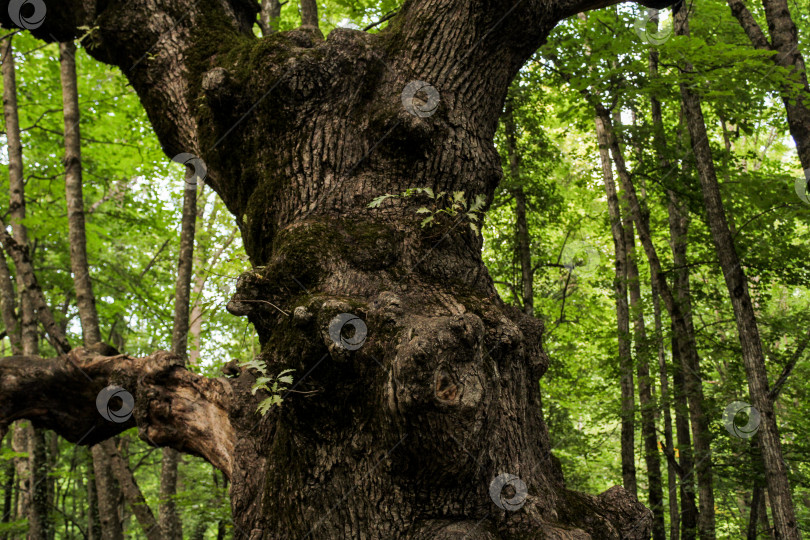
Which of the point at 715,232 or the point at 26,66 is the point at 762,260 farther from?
the point at 26,66

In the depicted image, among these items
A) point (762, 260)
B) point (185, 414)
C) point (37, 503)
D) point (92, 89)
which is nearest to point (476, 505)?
point (185, 414)

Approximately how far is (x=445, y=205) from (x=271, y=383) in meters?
1.34

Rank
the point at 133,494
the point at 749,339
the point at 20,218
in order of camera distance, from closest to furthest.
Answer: the point at 133,494, the point at 749,339, the point at 20,218

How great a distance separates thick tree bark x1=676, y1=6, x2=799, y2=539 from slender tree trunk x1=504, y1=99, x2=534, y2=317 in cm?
304

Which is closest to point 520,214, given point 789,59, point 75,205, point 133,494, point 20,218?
point 789,59

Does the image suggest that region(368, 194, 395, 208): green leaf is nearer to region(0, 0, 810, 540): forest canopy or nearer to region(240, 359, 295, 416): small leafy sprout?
region(0, 0, 810, 540): forest canopy

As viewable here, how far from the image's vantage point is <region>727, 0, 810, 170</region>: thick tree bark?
5.19 m

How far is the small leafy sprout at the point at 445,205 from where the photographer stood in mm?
2982

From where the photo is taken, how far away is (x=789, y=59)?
17.7 feet

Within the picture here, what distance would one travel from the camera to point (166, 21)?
3727 millimetres

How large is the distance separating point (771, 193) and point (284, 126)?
225 inches

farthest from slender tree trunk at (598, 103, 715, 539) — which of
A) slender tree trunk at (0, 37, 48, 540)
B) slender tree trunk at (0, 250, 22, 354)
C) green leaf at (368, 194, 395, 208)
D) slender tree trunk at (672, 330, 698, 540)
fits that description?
slender tree trunk at (0, 250, 22, 354)

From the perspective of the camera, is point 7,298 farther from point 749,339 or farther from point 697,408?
point 697,408

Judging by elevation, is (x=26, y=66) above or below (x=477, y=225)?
above
